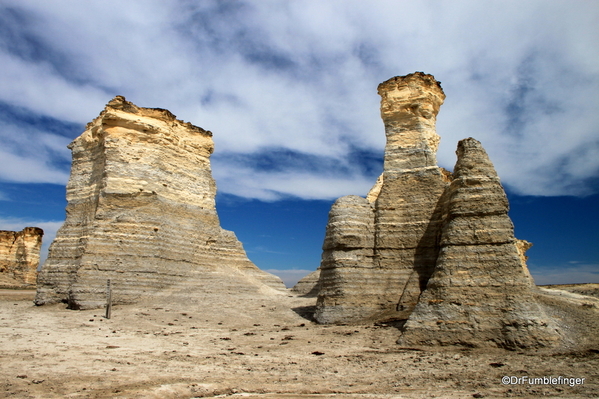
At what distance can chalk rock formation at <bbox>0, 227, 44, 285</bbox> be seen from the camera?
31.1 metres

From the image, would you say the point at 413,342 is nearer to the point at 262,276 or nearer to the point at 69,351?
the point at 69,351

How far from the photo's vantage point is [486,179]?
9477 mm

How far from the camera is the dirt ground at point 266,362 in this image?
17.3ft

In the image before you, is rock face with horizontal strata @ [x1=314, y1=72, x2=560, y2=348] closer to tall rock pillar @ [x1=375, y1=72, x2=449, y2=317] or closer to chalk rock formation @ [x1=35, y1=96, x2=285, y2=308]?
tall rock pillar @ [x1=375, y1=72, x2=449, y2=317]

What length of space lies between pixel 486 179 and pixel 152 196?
11846 millimetres

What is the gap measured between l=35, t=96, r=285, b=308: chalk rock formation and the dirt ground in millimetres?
2907

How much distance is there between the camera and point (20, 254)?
104 feet

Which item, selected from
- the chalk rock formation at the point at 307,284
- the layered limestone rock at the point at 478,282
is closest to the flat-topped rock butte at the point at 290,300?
the layered limestone rock at the point at 478,282

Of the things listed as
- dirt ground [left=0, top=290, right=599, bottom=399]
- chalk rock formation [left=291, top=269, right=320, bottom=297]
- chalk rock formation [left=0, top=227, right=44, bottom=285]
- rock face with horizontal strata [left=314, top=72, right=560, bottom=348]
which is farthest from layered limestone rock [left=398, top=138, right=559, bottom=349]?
chalk rock formation [left=0, top=227, right=44, bottom=285]

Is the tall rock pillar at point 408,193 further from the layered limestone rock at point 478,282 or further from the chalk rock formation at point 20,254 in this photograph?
the chalk rock formation at point 20,254

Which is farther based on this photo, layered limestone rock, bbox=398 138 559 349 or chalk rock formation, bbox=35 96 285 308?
chalk rock formation, bbox=35 96 285 308

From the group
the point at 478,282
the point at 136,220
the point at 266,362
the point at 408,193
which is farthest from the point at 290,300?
the point at 266,362

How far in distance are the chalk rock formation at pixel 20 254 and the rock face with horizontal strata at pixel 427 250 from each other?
29.2 meters

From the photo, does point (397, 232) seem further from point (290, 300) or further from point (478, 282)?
point (290, 300)
